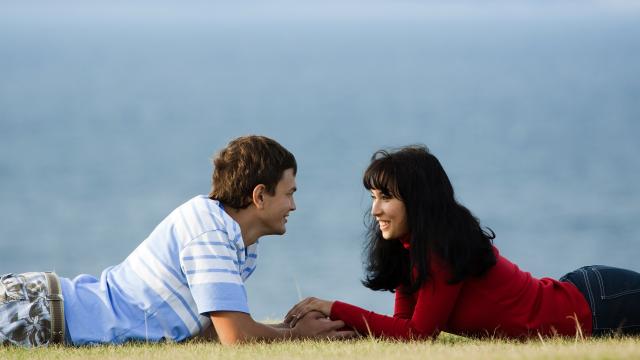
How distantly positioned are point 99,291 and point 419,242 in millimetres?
1984

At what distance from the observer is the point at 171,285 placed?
7.32 meters

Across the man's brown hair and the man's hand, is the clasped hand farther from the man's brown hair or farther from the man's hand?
the man's brown hair

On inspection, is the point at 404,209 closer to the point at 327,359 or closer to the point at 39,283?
the point at 327,359

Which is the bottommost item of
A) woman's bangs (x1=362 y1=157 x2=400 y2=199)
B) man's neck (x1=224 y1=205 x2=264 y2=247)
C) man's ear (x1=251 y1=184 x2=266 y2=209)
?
man's neck (x1=224 y1=205 x2=264 y2=247)

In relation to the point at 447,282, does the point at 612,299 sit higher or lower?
lower

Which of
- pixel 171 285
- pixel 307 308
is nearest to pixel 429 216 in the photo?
pixel 307 308

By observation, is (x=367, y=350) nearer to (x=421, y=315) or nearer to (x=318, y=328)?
(x=421, y=315)

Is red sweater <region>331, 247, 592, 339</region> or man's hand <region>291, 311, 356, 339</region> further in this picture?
man's hand <region>291, 311, 356, 339</region>

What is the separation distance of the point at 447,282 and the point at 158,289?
1728mm

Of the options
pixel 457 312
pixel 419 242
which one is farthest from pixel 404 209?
pixel 457 312

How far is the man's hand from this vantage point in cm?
736

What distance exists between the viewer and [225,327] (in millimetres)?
7094

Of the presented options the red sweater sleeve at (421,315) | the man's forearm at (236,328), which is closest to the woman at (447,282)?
the red sweater sleeve at (421,315)

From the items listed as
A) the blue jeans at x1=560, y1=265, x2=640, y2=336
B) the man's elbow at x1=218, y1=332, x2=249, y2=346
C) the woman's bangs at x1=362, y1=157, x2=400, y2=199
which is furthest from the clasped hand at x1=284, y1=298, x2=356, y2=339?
the blue jeans at x1=560, y1=265, x2=640, y2=336
